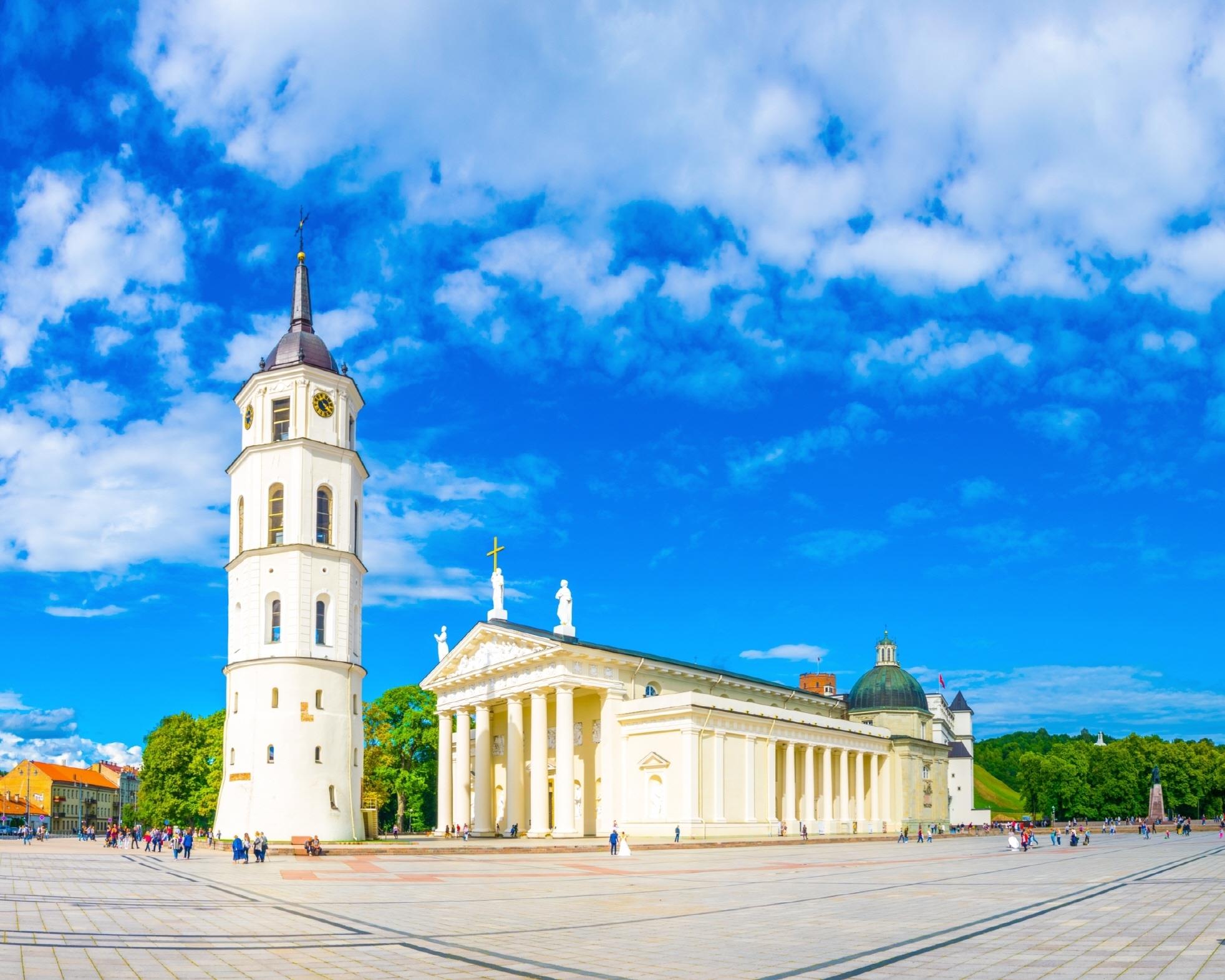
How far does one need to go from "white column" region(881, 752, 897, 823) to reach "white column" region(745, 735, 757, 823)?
82.0 feet

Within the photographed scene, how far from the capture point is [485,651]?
72.8 meters

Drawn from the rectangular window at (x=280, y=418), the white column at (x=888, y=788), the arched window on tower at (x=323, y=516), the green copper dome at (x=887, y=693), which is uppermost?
the rectangular window at (x=280, y=418)

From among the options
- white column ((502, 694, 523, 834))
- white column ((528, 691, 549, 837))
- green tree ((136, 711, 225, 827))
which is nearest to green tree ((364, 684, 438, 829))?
green tree ((136, 711, 225, 827))

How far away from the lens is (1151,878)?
105 feet

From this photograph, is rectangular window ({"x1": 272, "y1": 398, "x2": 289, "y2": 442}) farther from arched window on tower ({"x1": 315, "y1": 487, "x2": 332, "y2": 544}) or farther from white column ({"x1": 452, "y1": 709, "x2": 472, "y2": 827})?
white column ({"x1": 452, "y1": 709, "x2": 472, "y2": 827})

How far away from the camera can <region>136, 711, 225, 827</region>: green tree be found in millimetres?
81438

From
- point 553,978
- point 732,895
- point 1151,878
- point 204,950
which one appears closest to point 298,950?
point 204,950

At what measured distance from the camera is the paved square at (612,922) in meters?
14.8

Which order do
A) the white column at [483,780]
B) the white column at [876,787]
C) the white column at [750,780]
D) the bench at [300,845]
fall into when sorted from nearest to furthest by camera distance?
the bench at [300,845], the white column at [750,780], the white column at [483,780], the white column at [876,787]

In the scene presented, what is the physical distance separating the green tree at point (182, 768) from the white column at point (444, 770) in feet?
52.5

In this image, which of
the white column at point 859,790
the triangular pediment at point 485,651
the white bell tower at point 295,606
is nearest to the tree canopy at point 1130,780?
the white column at point 859,790

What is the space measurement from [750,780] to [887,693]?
122ft

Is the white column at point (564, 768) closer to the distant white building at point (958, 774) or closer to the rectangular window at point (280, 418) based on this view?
the rectangular window at point (280, 418)

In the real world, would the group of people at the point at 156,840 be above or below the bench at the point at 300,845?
below
